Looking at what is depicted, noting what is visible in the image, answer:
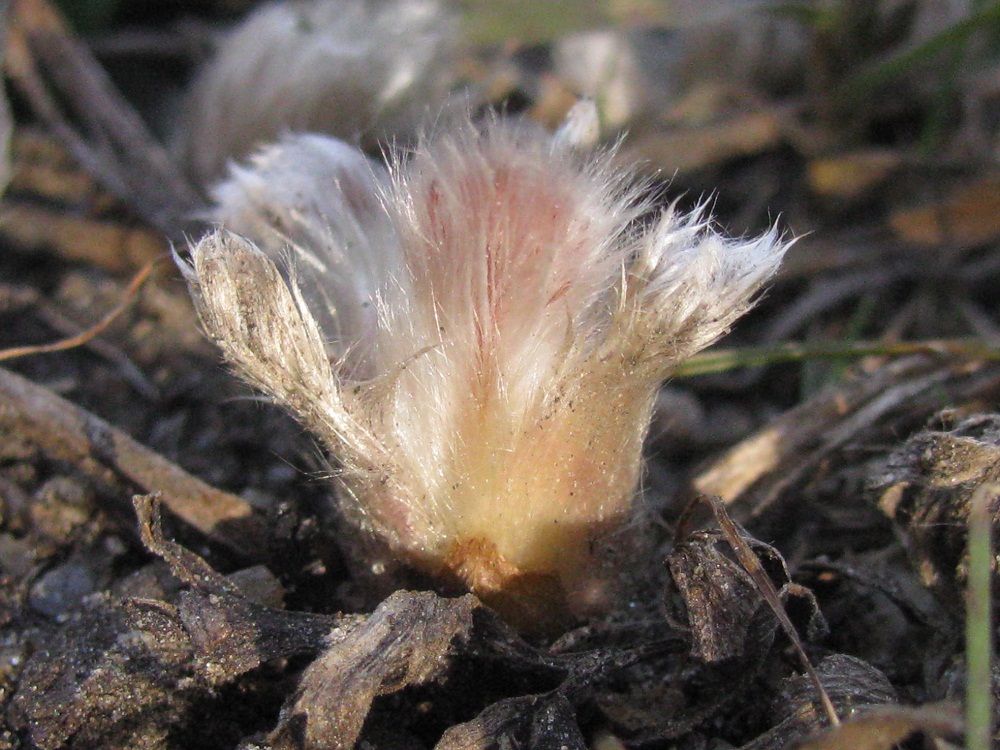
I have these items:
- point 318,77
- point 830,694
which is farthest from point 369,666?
point 318,77

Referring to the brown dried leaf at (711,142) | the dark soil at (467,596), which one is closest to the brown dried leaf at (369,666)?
the dark soil at (467,596)

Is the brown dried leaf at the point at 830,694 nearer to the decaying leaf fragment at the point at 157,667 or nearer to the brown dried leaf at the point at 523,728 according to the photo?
the brown dried leaf at the point at 523,728

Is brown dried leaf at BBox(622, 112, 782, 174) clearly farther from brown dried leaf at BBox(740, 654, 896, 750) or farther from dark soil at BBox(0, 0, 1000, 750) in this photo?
brown dried leaf at BBox(740, 654, 896, 750)

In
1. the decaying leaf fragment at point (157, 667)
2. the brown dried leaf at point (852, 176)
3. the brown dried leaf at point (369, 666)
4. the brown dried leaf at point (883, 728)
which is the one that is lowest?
the brown dried leaf at point (852, 176)

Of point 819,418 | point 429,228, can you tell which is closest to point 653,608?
point 819,418

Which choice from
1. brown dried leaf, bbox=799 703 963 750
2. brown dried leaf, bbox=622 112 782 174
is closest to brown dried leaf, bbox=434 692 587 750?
brown dried leaf, bbox=799 703 963 750

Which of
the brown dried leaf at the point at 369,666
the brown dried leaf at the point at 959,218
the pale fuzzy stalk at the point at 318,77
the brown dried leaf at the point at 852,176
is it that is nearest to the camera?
the brown dried leaf at the point at 369,666

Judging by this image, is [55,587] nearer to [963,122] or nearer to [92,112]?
[92,112]
